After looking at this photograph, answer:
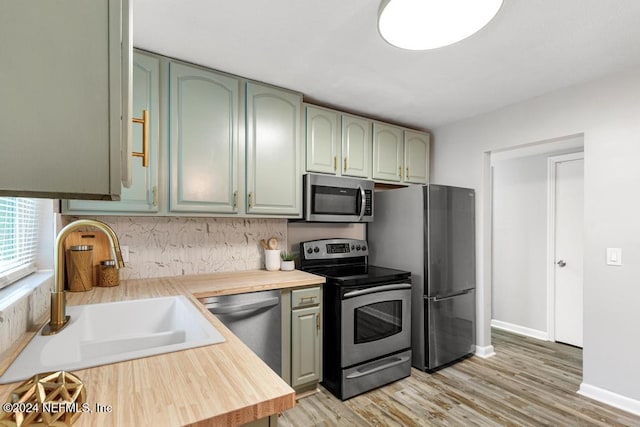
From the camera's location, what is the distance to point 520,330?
378cm

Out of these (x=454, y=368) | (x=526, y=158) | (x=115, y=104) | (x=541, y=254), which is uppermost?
(x=526, y=158)

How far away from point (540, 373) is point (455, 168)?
6.47 ft

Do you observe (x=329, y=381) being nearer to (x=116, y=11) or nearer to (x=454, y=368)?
(x=454, y=368)

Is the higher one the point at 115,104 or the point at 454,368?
the point at 115,104

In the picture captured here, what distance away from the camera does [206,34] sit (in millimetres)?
1798

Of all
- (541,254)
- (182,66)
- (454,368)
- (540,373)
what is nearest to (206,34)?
(182,66)

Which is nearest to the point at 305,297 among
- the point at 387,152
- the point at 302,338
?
the point at 302,338

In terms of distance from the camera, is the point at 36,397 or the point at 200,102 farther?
the point at 200,102

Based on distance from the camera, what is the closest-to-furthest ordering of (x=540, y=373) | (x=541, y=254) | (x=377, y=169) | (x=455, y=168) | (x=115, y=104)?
1. (x=115, y=104)
2. (x=540, y=373)
3. (x=377, y=169)
4. (x=455, y=168)
5. (x=541, y=254)

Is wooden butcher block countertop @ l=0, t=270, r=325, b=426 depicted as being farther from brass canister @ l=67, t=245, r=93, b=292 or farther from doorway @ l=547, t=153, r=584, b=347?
doorway @ l=547, t=153, r=584, b=347

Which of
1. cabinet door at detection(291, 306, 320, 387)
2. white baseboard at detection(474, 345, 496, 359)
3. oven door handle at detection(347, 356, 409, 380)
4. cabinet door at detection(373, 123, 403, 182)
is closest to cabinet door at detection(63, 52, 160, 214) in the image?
cabinet door at detection(291, 306, 320, 387)

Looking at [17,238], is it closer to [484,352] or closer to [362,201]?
[362,201]

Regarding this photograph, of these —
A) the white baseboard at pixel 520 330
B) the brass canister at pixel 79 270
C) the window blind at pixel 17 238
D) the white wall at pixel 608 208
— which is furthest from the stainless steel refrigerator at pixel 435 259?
the window blind at pixel 17 238

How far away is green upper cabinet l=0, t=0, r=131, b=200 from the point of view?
17.4 inches
